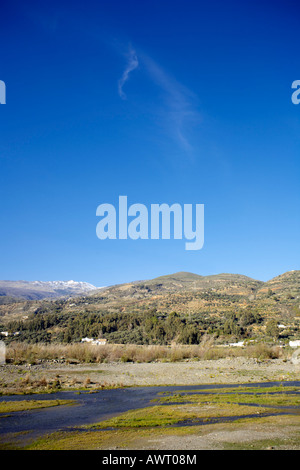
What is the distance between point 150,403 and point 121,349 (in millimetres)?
35148

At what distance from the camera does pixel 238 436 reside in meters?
13.4

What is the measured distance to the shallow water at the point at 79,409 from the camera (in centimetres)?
1702

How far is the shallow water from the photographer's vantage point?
1702 centimetres

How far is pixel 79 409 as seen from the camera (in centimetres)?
2162

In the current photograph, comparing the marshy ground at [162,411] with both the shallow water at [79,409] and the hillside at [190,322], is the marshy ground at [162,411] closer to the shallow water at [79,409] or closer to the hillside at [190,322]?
the shallow water at [79,409]

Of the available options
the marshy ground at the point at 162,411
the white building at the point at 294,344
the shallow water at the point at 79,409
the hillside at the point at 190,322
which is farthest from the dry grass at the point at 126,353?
the shallow water at the point at 79,409

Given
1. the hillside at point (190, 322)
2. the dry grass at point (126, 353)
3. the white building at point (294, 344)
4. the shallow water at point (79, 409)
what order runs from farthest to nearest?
1. the hillside at point (190, 322)
2. the white building at point (294, 344)
3. the dry grass at point (126, 353)
4. the shallow water at point (79, 409)

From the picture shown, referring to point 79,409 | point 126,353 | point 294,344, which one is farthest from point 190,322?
point 79,409

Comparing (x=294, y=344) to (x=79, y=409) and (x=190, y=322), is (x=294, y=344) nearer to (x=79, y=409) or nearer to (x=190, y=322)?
(x=190, y=322)

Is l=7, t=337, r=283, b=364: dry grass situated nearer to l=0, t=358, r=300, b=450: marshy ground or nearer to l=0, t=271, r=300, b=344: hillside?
l=0, t=358, r=300, b=450: marshy ground

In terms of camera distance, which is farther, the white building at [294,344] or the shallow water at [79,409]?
the white building at [294,344]

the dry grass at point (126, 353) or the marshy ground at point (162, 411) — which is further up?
the marshy ground at point (162, 411)
